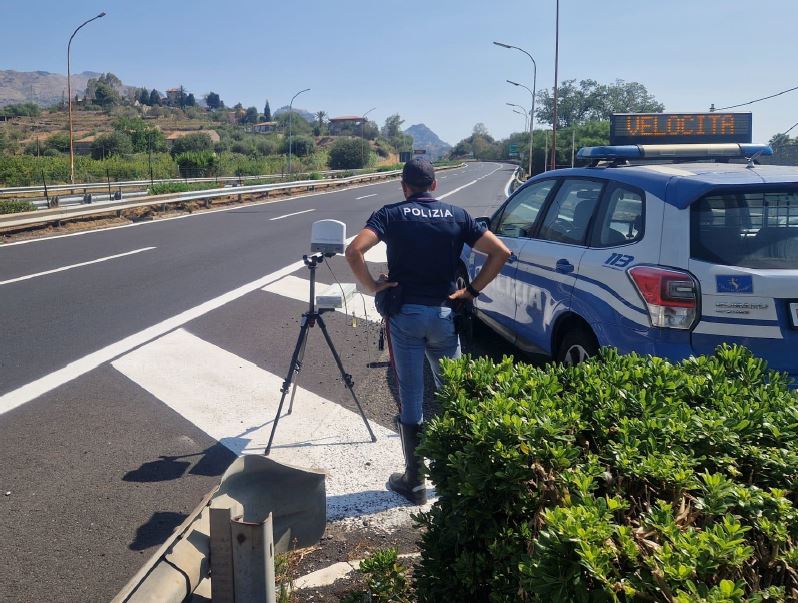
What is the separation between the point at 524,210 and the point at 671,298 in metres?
2.32

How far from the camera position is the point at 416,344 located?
169 inches

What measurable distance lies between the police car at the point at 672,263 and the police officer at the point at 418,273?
21 cm

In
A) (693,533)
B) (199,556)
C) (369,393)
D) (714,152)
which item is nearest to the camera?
(693,533)

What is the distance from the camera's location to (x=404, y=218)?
4.14 metres

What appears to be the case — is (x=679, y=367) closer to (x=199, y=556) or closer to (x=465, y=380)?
(x=465, y=380)

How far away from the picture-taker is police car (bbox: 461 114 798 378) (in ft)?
13.7

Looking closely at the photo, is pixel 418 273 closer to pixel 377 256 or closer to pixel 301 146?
pixel 377 256

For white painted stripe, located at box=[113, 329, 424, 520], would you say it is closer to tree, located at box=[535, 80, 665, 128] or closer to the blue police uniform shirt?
the blue police uniform shirt

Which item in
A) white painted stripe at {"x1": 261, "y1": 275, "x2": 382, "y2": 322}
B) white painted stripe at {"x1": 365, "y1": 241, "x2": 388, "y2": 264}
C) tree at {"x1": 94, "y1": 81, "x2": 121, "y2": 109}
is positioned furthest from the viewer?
tree at {"x1": 94, "y1": 81, "x2": 121, "y2": 109}

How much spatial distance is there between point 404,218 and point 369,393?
2.53m

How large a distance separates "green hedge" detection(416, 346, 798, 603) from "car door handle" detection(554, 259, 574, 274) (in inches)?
86.9

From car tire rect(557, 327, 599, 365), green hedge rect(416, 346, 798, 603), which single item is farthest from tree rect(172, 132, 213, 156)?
green hedge rect(416, 346, 798, 603)

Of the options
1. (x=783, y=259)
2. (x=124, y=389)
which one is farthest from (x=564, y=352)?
(x=124, y=389)

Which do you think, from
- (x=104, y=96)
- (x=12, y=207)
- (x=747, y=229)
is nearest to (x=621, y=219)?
(x=747, y=229)
